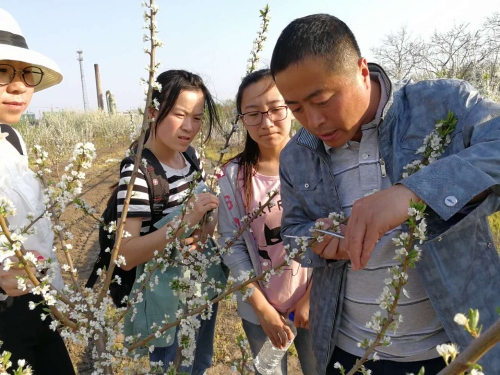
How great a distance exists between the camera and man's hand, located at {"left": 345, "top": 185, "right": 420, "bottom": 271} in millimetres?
1033

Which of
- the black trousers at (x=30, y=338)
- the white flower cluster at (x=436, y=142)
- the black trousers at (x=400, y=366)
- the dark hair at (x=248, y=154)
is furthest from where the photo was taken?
the dark hair at (x=248, y=154)

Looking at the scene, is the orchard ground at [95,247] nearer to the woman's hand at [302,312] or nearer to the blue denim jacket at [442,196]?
the woman's hand at [302,312]

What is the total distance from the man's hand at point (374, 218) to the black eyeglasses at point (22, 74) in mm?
1443

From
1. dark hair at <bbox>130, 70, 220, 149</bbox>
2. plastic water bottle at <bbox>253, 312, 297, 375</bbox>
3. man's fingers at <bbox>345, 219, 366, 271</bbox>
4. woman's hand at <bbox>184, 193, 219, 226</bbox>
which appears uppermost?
dark hair at <bbox>130, 70, 220, 149</bbox>

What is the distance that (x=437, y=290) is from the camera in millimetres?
1268

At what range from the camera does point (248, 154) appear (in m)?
2.27

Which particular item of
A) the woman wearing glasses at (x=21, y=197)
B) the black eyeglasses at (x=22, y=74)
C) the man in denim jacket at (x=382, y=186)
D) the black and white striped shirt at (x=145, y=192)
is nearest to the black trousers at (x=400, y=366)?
the man in denim jacket at (x=382, y=186)

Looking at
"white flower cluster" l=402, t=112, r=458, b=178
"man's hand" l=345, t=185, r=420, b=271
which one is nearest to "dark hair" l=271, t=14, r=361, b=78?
"white flower cluster" l=402, t=112, r=458, b=178

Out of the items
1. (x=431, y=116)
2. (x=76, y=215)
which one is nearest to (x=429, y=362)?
(x=431, y=116)

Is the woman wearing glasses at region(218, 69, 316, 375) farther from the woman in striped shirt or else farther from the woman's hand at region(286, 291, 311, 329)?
the woman in striped shirt

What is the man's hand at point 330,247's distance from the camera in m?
1.33

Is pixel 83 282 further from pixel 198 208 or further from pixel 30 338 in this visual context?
pixel 198 208

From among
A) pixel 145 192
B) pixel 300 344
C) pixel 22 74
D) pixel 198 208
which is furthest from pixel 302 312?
pixel 22 74

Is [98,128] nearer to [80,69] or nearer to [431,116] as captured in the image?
[80,69]
